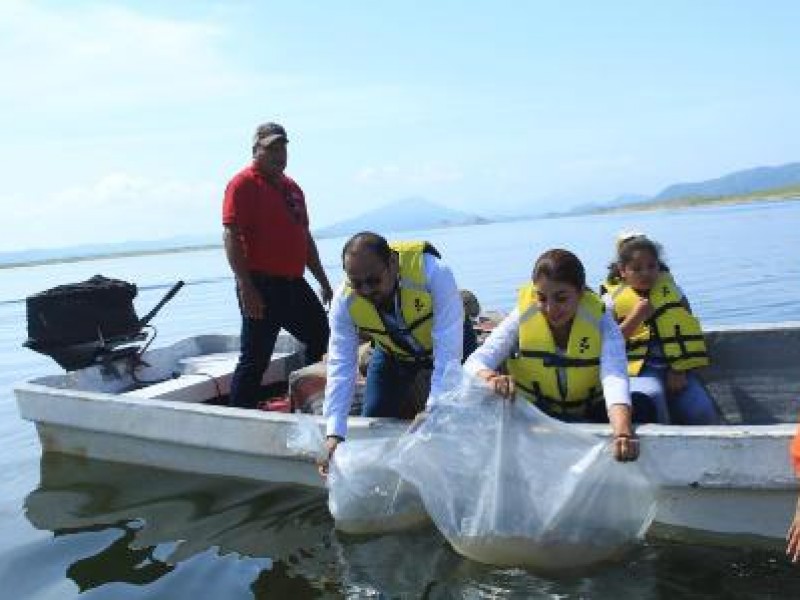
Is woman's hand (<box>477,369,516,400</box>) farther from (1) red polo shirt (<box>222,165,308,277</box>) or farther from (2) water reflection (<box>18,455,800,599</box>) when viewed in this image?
(1) red polo shirt (<box>222,165,308,277</box>)

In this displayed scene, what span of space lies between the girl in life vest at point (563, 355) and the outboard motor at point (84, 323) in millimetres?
4133

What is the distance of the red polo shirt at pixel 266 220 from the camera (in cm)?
627

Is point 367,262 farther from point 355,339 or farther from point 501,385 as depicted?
point 501,385

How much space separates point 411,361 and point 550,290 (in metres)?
1.19

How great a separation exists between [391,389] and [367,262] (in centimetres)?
108

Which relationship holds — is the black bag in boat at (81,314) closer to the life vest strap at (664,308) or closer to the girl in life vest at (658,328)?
the girl in life vest at (658,328)

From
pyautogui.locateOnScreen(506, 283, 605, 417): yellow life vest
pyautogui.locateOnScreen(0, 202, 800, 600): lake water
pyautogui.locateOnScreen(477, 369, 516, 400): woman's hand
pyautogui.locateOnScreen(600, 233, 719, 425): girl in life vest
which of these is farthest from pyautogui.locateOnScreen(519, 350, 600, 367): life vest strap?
pyautogui.locateOnScreen(0, 202, 800, 600): lake water

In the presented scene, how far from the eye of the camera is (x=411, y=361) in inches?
203

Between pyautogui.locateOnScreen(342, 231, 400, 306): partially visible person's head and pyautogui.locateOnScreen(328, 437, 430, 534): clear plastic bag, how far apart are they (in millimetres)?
798

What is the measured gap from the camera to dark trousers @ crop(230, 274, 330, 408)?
254 inches

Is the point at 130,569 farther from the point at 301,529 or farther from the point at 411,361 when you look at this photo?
the point at 411,361

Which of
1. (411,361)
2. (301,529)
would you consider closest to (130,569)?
(301,529)

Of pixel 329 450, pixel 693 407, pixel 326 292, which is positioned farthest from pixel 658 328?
pixel 326 292

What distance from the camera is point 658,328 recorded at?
17.2 feet
